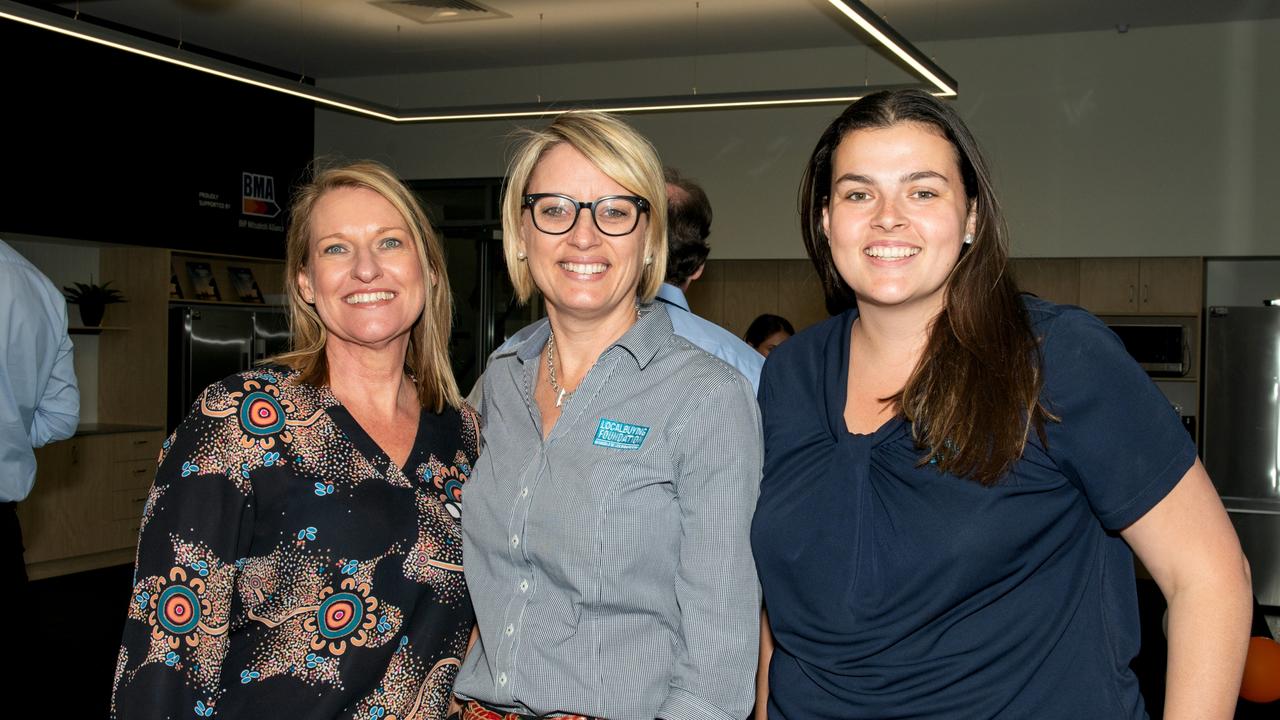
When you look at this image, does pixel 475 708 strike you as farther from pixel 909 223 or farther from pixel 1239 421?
pixel 1239 421

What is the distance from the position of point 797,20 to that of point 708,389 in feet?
23.2

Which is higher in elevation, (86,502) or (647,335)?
(647,335)

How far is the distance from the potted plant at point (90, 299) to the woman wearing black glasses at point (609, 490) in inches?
299

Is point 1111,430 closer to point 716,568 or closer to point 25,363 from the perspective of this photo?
point 716,568

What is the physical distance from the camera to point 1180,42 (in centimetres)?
822

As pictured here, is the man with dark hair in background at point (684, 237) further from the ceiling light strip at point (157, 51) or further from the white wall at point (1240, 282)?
the white wall at point (1240, 282)

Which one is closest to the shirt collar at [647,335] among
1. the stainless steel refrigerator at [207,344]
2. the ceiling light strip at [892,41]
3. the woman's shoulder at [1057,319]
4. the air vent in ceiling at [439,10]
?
the woman's shoulder at [1057,319]

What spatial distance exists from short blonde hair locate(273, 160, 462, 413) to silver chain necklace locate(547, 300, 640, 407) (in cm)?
24

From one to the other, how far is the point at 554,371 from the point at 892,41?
427 cm

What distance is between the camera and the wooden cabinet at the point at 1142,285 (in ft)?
27.6

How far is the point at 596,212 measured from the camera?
1.97m

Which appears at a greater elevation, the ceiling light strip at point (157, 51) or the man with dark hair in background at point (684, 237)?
the ceiling light strip at point (157, 51)

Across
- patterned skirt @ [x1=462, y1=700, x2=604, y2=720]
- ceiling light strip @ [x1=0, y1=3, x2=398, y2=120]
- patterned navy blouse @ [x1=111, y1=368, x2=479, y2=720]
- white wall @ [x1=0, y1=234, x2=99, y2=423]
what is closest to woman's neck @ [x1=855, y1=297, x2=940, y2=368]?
patterned skirt @ [x1=462, y1=700, x2=604, y2=720]

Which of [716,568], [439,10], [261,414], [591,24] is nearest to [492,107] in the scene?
[439,10]
